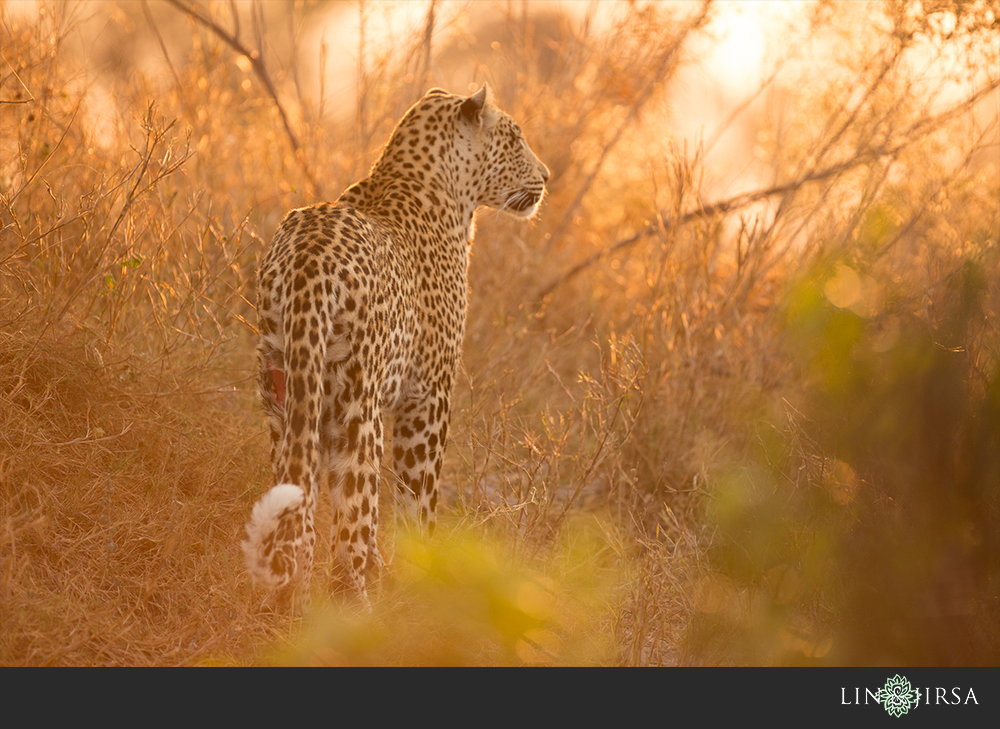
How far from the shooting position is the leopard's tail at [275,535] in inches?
138

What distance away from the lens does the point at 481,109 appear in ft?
Result: 17.9

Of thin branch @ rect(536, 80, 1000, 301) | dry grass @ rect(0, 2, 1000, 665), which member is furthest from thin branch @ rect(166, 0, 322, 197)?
thin branch @ rect(536, 80, 1000, 301)

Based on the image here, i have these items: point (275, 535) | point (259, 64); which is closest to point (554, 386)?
point (259, 64)

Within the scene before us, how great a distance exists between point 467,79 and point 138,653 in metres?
7.58

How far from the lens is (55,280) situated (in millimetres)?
5211

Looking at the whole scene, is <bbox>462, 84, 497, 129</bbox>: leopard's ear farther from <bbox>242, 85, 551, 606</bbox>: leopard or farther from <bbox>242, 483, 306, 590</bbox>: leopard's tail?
<bbox>242, 483, 306, 590</bbox>: leopard's tail
